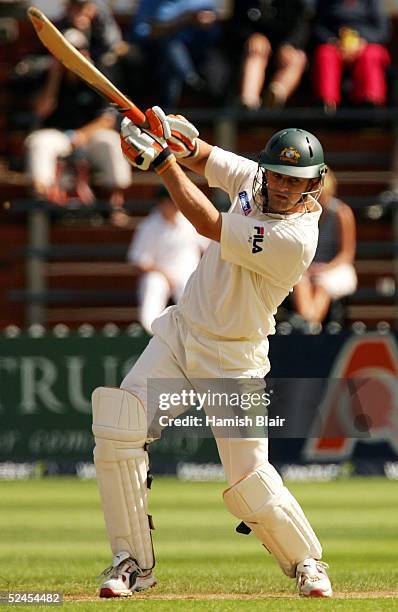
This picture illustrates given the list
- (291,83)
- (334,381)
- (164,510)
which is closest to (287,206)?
(164,510)

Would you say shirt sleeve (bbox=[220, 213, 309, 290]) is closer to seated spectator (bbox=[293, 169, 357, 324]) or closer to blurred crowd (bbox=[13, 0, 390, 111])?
seated spectator (bbox=[293, 169, 357, 324])

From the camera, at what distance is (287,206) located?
581 cm

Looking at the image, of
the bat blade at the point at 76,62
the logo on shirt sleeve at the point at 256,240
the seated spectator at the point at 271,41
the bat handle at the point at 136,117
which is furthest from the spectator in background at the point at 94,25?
the logo on shirt sleeve at the point at 256,240

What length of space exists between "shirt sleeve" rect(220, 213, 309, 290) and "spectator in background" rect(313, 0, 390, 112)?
765cm

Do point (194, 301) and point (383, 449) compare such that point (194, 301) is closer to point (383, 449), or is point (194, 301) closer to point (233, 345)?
point (233, 345)

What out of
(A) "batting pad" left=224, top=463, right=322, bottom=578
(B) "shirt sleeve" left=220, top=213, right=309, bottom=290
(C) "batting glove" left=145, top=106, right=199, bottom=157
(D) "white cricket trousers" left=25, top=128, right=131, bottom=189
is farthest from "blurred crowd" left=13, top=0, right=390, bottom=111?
(A) "batting pad" left=224, top=463, right=322, bottom=578

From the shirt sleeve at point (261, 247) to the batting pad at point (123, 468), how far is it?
764mm

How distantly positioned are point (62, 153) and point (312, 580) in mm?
7611

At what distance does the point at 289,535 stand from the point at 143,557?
638 millimetres

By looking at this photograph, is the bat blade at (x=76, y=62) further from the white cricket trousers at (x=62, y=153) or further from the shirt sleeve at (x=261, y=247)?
the white cricket trousers at (x=62, y=153)

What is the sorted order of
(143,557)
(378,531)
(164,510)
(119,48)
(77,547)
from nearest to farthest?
(143,557) < (77,547) < (378,531) < (164,510) < (119,48)

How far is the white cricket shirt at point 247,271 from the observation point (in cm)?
565

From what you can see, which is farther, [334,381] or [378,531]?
[334,381]

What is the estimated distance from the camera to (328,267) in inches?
457
